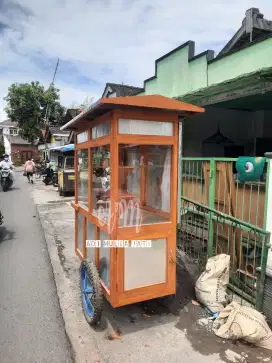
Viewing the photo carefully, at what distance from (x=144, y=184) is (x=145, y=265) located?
1.34m

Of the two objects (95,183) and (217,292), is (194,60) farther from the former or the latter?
(217,292)

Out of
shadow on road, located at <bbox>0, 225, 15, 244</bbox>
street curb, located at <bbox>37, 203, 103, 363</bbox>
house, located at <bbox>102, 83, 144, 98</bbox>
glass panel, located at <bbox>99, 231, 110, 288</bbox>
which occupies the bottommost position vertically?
street curb, located at <bbox>37, 203, 103, 363</bbox>

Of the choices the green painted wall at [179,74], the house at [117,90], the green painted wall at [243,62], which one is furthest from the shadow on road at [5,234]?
the house at [117,90]

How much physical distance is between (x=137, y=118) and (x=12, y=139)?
4741cm

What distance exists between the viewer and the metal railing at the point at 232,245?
9.91 ft

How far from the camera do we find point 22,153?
143 feet

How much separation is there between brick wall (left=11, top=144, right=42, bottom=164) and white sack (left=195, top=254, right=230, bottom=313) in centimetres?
4191

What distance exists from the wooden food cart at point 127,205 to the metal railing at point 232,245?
95cm

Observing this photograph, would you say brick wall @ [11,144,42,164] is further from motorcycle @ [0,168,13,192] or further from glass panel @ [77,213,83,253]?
glass panel @ [77,213,83,253]

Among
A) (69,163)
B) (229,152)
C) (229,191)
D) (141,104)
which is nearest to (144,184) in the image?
(229,191)

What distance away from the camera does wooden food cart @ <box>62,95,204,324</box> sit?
2576mm

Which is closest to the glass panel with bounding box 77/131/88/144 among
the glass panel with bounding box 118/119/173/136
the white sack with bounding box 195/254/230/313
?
the glass panel with bounding box 118/119/173/136

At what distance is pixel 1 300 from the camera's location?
3.39m

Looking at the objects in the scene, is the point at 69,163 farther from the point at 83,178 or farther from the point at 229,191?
the point at 229,191
